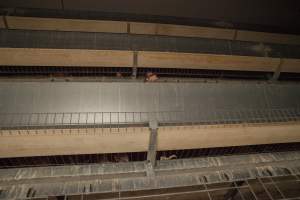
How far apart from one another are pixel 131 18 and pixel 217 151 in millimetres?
1649

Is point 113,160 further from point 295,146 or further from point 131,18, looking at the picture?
point 131,18

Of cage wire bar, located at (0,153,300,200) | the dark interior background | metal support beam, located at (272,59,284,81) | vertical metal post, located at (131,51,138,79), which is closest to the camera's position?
cage wire bar, located at (0,153,300,200)

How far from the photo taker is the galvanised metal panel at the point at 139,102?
133 cm

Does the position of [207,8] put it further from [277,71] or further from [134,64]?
[134,64]

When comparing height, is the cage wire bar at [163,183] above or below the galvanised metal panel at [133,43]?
below

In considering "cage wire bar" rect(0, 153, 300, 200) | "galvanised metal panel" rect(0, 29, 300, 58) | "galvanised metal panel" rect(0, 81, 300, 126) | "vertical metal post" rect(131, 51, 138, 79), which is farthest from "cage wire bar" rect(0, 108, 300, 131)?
"galvanised metal panel" rect(0, 29, 300, 58)

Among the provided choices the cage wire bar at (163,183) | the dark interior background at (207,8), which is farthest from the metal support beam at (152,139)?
the dark interior background at (207,8)

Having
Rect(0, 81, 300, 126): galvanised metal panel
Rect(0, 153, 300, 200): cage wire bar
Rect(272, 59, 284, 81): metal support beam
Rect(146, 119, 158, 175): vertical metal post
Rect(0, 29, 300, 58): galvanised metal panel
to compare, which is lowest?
Rect(0, 153, 300, 200): cage wire bar

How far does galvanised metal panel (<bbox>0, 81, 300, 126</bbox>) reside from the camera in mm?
1335

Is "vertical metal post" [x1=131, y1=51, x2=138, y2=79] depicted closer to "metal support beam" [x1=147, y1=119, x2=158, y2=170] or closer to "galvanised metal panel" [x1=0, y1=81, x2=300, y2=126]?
"galvanised metal panel" [x1=0, y1=81, x2=300, y2=126]

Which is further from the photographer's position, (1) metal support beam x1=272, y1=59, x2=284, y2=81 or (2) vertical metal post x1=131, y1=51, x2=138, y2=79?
(1) metal support beam x1=272, y1=59, x2=284, y2=81

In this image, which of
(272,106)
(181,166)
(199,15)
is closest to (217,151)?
(181,166)

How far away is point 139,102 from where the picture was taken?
4.75ft

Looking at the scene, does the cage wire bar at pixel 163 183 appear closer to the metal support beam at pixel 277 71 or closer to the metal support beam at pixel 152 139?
the metal support beam at pixel 152 139
